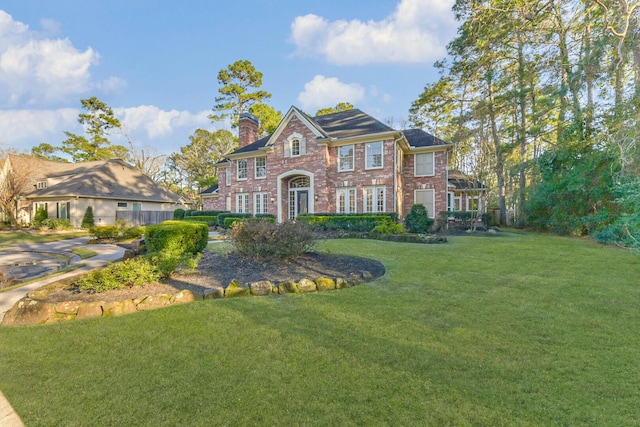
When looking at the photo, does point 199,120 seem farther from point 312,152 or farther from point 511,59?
point 511,59

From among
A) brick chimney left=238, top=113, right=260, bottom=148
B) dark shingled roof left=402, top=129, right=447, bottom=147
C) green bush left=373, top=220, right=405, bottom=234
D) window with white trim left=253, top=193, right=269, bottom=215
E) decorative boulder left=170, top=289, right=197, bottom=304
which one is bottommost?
decorative boulder left=170, top=289, right=197, bottom=304

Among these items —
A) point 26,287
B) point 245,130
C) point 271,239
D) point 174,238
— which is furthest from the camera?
point 245,130

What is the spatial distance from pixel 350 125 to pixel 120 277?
54.0 ft

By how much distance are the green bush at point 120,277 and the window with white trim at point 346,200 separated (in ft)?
44.2

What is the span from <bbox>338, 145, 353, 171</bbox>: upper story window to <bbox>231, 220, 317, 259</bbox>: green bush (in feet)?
37.3

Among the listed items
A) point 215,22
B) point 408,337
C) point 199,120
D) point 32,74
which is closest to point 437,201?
point 215,22

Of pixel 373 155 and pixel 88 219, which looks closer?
pixel 373 155

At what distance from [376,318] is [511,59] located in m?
21.8

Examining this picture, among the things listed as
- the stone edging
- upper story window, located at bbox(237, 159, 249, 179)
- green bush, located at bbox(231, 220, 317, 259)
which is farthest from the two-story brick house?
the stone edging

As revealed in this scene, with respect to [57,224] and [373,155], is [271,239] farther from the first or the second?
[57,224]

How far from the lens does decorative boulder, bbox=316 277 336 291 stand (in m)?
5.53

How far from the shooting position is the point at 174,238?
7.66 metres

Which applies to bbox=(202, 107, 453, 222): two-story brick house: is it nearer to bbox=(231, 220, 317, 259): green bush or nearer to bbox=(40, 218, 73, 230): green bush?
bbox=(231, 220, 317, 259): green bush

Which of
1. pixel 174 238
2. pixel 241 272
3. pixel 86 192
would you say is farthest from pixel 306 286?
pixel 86 192
